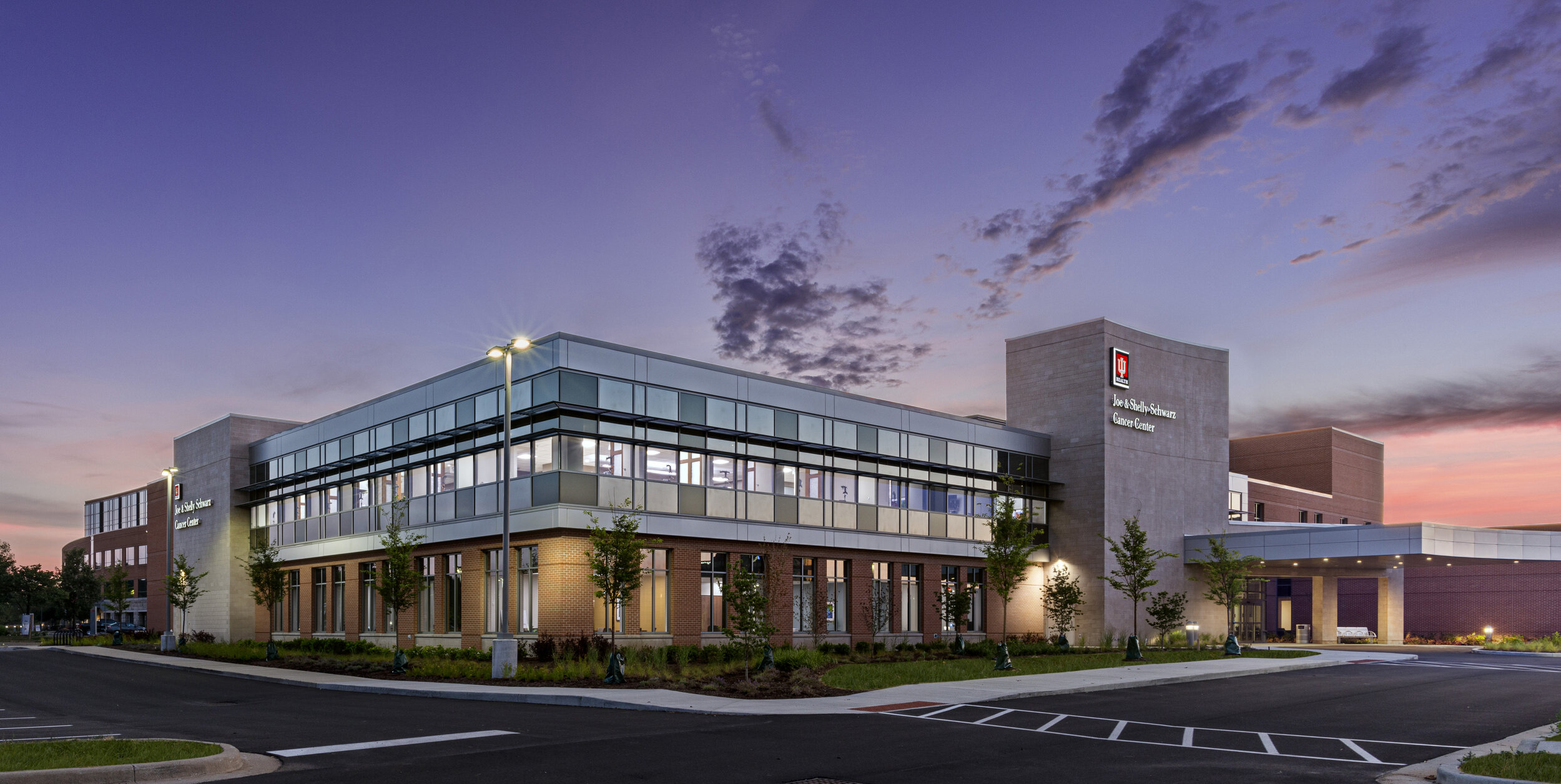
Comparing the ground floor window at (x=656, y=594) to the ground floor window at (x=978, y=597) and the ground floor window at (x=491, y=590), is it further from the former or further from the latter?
the ground floor window at (x=978, y=597)

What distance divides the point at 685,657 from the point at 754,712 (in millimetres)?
15422

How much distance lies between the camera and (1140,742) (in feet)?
53.7

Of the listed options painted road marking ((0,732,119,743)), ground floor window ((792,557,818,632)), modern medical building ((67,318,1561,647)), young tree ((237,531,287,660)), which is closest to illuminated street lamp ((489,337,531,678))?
modern medical building ((67,318,1561,647))

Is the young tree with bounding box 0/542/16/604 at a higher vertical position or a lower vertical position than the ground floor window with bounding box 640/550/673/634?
lower

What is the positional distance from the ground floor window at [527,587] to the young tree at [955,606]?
16969 mm

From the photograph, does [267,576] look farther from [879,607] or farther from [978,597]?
[978,597]

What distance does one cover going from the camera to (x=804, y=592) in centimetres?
4228

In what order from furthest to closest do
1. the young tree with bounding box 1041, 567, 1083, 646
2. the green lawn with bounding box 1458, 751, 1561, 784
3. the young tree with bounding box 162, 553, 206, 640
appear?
the young tree with bounding box 162, 553, 206, 640 < the young tree with bounding box 1041, 567, 1083, 646 < the green lawn with bounding box 1458, 751, 1561, 784

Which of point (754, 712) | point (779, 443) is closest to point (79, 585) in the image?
point (779, 443)

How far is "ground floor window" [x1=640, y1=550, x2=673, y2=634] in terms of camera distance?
36719 millimetres

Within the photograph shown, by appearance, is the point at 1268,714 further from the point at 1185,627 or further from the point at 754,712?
the point at 1185,627

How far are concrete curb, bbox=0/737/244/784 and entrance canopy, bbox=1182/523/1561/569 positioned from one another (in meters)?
43.8

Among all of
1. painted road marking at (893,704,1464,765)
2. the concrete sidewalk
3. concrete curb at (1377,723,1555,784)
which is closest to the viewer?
concrete curb at (1377,723,1555,784)

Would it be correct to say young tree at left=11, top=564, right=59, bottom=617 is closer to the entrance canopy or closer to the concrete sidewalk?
the concrete sidewalk
